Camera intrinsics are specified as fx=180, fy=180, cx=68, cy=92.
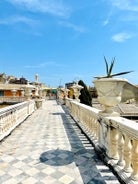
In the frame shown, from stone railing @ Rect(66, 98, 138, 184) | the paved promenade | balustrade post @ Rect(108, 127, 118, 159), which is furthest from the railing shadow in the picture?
balustrade post @ Rect(108, 127, 118, 159)

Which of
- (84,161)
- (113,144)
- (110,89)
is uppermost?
(110,89)

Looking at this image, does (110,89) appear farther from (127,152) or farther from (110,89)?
(127,152)

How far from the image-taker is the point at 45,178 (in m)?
2.81

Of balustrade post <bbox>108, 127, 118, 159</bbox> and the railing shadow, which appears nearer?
the railing shadow

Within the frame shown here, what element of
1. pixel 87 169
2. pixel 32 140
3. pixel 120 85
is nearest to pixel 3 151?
pixel 32 140

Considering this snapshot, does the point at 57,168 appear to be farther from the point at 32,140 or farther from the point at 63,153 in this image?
the point at 32,140

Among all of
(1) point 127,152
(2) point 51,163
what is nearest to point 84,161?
(2) point 51,163

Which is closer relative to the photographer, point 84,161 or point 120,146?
point 120,146

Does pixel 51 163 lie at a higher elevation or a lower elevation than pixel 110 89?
lower

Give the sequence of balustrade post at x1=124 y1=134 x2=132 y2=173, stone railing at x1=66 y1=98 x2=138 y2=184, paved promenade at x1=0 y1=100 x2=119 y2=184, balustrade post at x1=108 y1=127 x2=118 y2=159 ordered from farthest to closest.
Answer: balustrade post at x1=108 y1=127 x2=118 y2=159
paved promenade at x1=0 y1=100 x2=119 y2=184
balustrade post at x1=124 y1=134 x2=132 y2=173
stone railing at x1=66 y1=98 x2=138 y2=184

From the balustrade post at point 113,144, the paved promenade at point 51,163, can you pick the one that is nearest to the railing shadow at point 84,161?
the paved promenade at point 51,163

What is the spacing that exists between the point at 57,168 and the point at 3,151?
1626 millimetres

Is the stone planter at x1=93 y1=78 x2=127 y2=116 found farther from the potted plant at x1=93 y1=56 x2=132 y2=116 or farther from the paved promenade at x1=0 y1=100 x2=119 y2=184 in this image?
the paved promenade at x1=0 y1=100 x2=119 y2=184

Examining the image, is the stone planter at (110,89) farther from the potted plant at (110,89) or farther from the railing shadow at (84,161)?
the railing shadow at (84,161)
